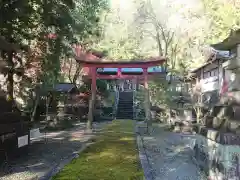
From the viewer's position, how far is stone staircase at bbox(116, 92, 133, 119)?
26.3 meters

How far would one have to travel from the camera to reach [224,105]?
20.2ft

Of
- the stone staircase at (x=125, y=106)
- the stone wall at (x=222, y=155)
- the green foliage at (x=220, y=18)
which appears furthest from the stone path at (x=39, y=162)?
the stone staircase at (x=125, y=106)

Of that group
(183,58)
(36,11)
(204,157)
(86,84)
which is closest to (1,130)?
(36,11)

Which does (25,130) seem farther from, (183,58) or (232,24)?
(183,58)

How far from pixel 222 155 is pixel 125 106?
901 inches

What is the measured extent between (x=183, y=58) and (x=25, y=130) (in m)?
21.1

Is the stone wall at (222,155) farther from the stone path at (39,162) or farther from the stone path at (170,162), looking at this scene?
the stone path at (39,162)

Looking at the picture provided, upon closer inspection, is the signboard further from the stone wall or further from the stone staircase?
the stone staircase

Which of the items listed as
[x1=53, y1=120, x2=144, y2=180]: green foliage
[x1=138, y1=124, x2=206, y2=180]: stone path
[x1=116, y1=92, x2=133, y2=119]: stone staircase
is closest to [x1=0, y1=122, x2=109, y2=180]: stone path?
[x1=53, y1=120, x2=144, y2=180]: green foliage

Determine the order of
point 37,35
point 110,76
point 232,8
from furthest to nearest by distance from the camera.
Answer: point 110,76 → point 232,8 → point 37,35

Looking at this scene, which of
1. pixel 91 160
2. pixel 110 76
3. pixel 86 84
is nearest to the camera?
pixel 91 160

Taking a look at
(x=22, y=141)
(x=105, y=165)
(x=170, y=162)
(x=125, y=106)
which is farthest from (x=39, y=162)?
(x=125, y=106)

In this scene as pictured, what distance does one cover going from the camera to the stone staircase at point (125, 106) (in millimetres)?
26312

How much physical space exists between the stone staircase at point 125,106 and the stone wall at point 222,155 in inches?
775
